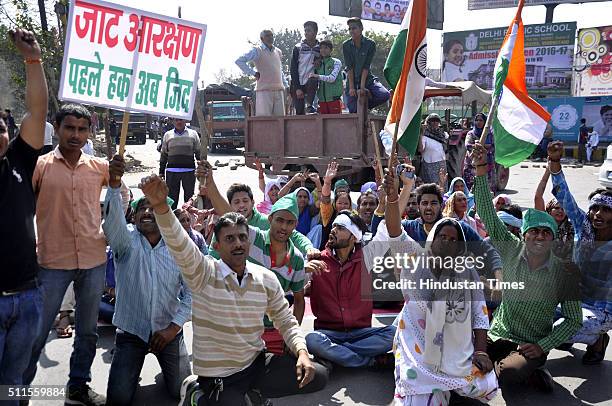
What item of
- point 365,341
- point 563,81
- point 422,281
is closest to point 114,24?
point 422,281

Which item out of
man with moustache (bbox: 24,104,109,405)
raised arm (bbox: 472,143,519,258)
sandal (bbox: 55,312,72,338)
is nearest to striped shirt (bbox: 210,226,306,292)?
man with moustache (bbox: 24,104,109,405)

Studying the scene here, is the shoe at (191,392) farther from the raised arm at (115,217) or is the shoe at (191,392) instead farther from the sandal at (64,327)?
the sandal at (64,327)

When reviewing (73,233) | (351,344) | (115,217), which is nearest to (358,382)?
(351,344)

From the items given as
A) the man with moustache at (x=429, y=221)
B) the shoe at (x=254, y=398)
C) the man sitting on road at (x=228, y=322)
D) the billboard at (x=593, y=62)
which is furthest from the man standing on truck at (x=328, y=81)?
the billboard at (x=593, y=62)

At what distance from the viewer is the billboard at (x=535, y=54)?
29.1 meters

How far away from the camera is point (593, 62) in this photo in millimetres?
28438

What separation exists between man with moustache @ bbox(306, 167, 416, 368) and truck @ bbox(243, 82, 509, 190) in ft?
13.3

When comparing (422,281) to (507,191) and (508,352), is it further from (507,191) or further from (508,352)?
(507,191)

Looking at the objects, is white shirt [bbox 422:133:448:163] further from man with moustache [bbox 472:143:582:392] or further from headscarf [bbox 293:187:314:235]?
Result: man with moustache [bbox 472:143:582:392]

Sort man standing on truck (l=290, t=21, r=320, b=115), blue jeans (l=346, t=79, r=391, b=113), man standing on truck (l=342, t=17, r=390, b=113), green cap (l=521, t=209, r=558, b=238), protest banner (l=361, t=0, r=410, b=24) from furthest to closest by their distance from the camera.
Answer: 1. protest banner (l=361, t=0, r=410, b=24)
2. man standing on truck (l=290, t=21, r=320, b=115)
3. blue jeans (l=346, t=79, r=391, b=113)
4. man standing on truck (l=342, t=17, r=390, b=113)
5. green cap (l=521, t=209, r=558, b=238)

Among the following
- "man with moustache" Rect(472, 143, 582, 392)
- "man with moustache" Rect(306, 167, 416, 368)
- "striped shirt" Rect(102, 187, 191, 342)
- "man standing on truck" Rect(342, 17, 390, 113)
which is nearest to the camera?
"striped shirt" Rect(102, 187, 191, 342)

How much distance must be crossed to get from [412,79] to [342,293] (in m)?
1.67

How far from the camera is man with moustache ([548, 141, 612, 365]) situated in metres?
4.09

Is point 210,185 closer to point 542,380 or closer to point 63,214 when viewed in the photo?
point 63,214
